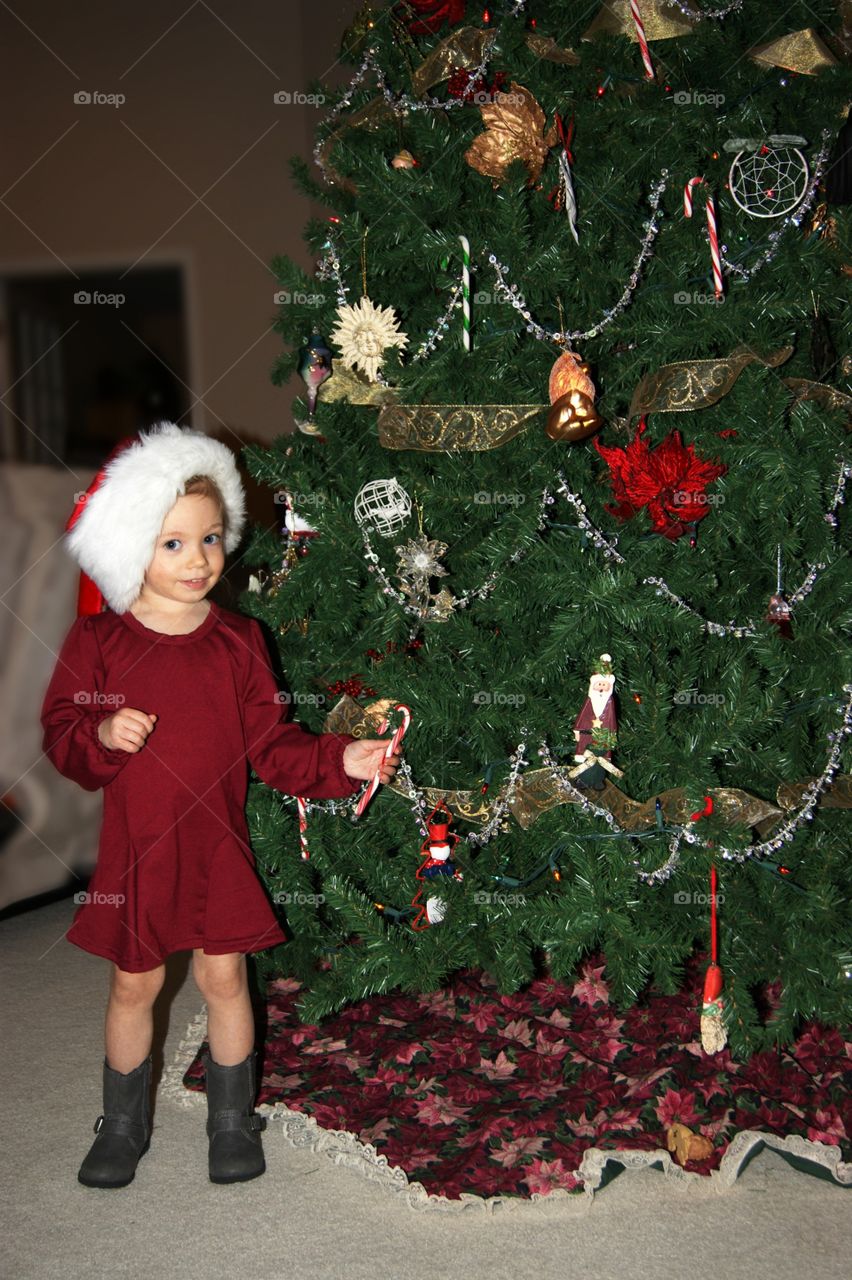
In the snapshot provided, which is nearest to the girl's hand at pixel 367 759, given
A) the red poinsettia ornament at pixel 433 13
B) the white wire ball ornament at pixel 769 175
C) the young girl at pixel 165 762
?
the young girl at pixel 165 762

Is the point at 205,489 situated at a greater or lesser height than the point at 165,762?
greater

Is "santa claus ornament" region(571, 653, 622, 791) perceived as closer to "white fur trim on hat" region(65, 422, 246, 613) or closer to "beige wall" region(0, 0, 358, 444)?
"white fur trim on hat" region(65, 422, 246, 613)

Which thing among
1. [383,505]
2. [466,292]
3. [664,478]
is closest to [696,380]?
[664,478]

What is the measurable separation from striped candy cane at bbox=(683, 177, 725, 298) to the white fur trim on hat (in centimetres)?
81

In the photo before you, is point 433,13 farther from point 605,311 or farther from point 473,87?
point 605,311

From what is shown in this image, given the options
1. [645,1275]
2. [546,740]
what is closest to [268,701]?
[546,740]

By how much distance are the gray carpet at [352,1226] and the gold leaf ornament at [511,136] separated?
1488 millimetres

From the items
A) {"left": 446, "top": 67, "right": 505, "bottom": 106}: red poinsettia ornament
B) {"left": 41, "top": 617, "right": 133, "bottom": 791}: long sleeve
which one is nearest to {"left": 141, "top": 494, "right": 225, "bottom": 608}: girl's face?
{"left": 41, "top": 617, "right": 133, "bottom": 791}: long sleeve

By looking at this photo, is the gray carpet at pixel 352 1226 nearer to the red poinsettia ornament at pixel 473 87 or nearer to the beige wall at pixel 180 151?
the red poinsettia ornament at pixel 473 87

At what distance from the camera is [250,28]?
3.77 meters

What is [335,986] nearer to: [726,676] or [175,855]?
[175,855]

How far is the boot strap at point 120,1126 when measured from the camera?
1.55 metres

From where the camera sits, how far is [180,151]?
3855mm

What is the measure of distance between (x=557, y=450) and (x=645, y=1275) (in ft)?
3.68
